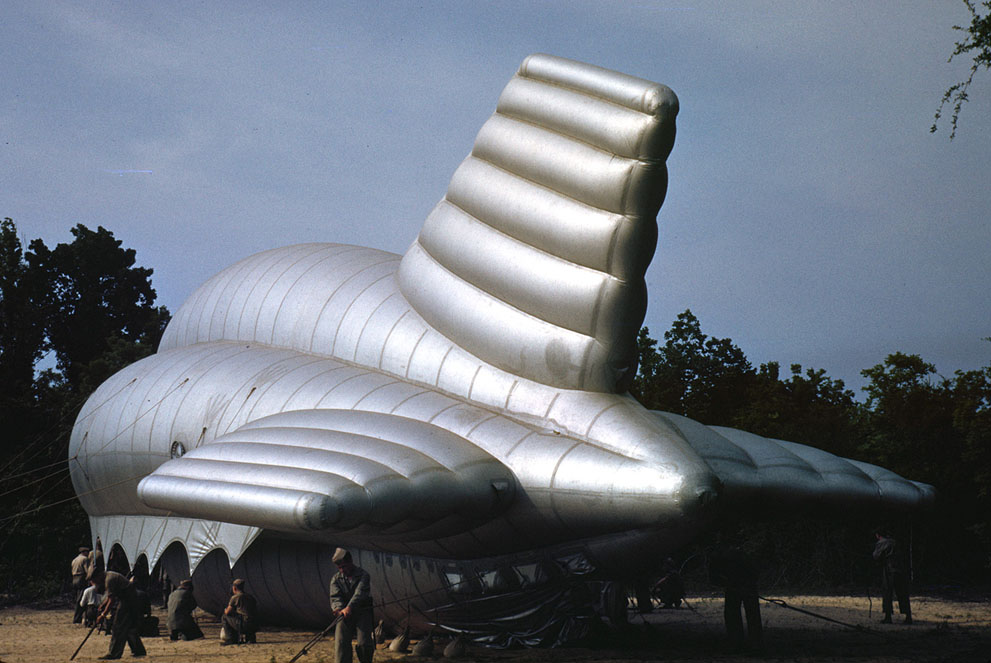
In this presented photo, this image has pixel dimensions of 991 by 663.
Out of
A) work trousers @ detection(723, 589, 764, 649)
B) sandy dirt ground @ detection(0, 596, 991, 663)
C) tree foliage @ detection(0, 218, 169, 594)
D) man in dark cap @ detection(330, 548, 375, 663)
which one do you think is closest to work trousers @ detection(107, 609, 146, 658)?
sandy dirt ground @ detection(0, 596, 991, 663)

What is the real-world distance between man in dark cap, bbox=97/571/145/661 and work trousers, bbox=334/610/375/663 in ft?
13.4

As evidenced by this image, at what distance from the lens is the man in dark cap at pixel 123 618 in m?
13.7

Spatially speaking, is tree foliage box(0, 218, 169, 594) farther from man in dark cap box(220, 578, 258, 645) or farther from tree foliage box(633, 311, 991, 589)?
tree foliage box(633, 311, 991, 589)

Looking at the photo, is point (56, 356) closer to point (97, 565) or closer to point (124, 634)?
point (97, 565)

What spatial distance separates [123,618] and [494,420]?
590cm

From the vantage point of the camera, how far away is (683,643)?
13.9m

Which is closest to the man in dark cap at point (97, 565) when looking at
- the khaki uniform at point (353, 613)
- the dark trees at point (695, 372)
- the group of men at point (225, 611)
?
the group of men at point (225, 611)

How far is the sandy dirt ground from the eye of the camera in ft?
40.8

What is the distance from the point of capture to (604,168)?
1206 centimetres

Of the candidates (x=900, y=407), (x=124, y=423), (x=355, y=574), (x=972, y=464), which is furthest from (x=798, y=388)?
(x=355, y=574)

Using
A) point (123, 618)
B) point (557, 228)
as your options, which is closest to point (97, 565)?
point (123, 618)

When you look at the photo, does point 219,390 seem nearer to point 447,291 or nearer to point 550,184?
point 447,291

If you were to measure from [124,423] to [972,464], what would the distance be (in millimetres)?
20229

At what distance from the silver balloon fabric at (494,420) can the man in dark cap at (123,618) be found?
4.91 ft
